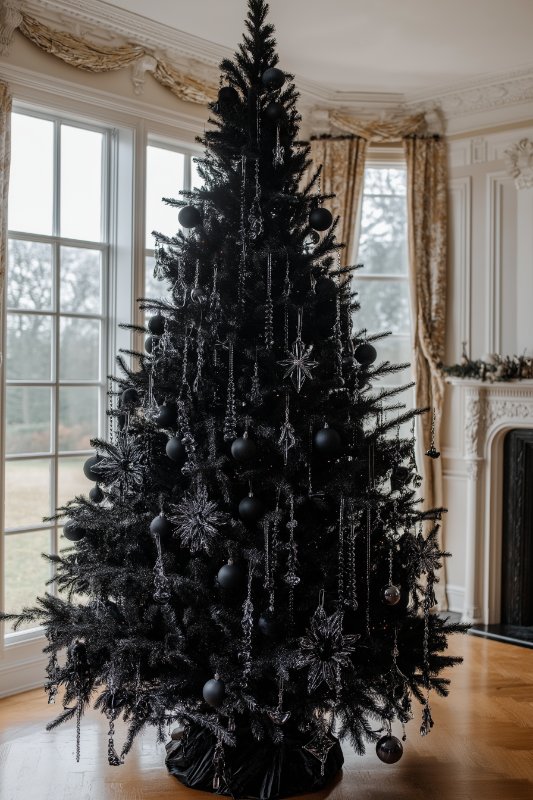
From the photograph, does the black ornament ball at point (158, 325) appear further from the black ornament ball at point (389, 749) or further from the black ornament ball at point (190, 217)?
the black ornament ball at point (389, 749)

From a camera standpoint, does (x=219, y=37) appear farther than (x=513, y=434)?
No

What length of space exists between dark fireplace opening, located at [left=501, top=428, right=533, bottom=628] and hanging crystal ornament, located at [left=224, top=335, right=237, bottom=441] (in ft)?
9.47

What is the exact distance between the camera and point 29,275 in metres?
4.08

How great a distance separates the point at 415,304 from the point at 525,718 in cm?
262

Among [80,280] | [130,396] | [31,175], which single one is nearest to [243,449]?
[130,396]

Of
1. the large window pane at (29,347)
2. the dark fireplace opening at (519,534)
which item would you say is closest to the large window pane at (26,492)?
the large window pane at (29,347)

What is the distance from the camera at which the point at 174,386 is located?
273 cm

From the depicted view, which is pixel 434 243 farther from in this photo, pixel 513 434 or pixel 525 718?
pixel 525 718

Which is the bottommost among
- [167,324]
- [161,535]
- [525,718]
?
[525,718]

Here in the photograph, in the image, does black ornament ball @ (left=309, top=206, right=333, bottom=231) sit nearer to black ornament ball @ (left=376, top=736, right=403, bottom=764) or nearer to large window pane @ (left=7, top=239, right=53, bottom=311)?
black ornament ball @ (left=376, top=736, right=403, bottom=764)

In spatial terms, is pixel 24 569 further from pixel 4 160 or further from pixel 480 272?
pixel 480 272

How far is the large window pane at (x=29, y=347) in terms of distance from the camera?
401 centimetres

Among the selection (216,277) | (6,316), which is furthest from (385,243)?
(216,277)

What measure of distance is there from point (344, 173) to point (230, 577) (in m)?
3.47
